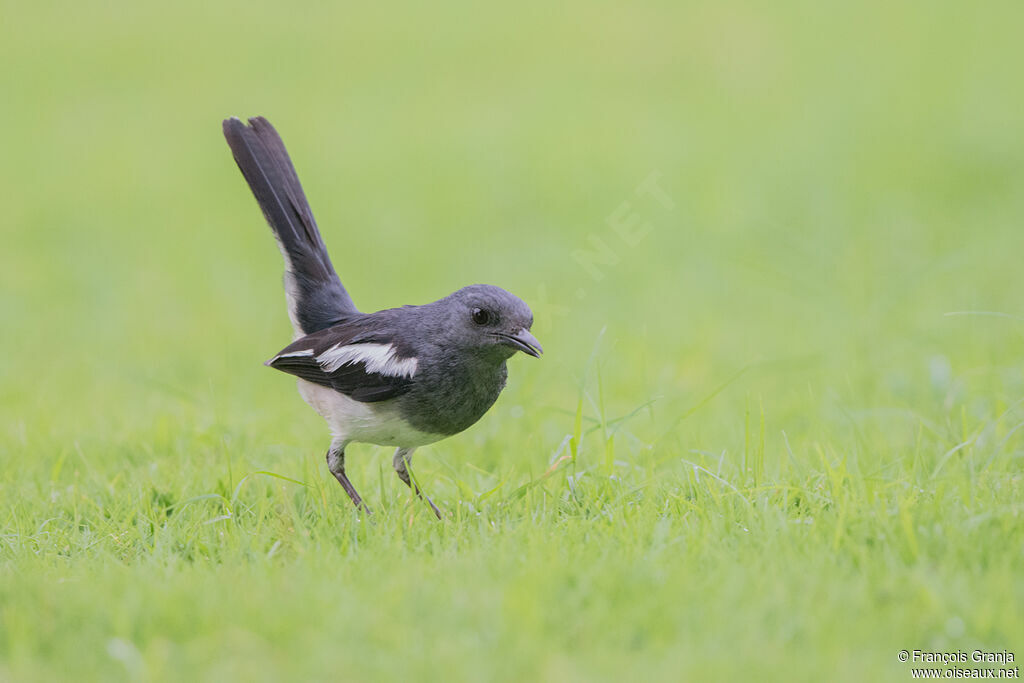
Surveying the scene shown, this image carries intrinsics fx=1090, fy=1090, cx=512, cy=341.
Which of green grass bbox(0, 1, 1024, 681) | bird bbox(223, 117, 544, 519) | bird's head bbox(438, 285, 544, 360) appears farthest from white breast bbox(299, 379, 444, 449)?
bird's head bbox(438, 285, 544, 360)

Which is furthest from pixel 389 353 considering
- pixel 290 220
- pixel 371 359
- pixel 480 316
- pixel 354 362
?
pixel 290 220

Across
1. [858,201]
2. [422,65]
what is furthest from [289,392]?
[422,65]

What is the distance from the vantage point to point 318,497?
5469mm

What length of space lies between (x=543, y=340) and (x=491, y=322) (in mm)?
3772

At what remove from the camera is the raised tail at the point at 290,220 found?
6.13 metres

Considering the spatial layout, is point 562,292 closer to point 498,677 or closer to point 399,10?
point 498,677

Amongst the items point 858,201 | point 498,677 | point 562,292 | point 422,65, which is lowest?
point 498,677

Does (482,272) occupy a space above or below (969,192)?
below

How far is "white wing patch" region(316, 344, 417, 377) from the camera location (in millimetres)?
5257

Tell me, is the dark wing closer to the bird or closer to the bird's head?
the bird

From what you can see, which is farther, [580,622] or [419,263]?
[419,263]

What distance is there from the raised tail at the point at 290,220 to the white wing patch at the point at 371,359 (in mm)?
499

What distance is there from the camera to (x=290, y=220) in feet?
20.2

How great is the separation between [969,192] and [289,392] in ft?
25.4
